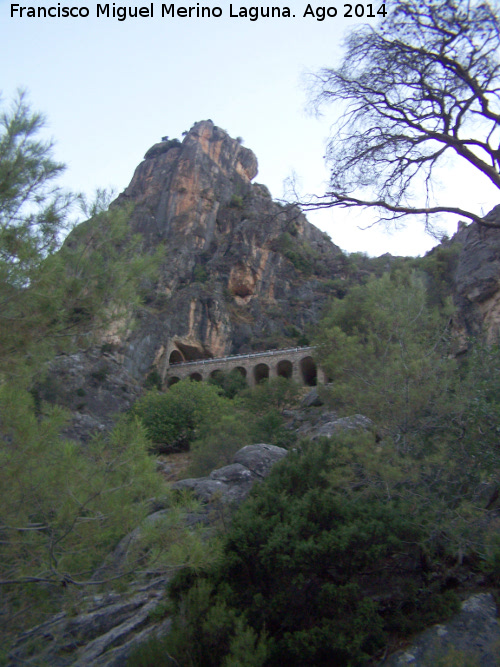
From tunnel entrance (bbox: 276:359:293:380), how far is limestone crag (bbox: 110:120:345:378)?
336 cm

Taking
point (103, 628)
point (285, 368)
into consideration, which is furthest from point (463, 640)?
point (285, 368)

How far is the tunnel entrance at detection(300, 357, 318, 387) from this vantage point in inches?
1239

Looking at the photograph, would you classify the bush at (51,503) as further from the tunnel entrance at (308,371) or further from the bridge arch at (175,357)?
the bridge arch at (175,357)

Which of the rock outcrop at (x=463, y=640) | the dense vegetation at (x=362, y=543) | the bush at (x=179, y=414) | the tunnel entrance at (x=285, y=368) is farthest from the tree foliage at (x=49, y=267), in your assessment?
the tunnel entrance at (x=285, y=368)

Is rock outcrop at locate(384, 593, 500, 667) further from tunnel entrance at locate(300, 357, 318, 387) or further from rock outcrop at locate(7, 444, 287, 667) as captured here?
tunnel entrance at locate(300, 357, 318, 387)

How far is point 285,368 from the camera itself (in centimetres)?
3309

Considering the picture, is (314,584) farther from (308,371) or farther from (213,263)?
(213,263)

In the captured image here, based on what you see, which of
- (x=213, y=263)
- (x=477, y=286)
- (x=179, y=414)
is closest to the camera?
(x=477, y=286)

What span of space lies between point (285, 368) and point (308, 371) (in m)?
1.45

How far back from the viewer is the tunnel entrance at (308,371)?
31469mm

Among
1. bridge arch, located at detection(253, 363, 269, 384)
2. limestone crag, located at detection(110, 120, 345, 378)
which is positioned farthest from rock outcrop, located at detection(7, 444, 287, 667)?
bridge arch, located at detection(253, 363, 269, 384)

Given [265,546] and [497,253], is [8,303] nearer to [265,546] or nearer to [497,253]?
[265,546]

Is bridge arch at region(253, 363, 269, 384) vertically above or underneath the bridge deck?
underneath

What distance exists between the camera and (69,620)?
4.59 meters
